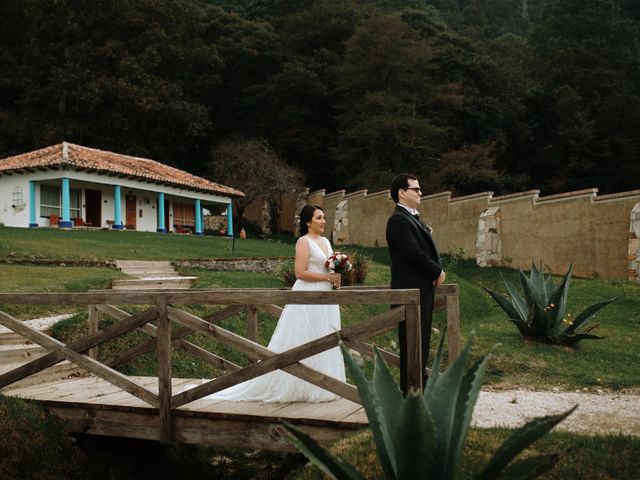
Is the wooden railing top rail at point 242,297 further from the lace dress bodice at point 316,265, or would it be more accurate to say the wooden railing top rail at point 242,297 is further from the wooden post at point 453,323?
the wooden post at point 453,323

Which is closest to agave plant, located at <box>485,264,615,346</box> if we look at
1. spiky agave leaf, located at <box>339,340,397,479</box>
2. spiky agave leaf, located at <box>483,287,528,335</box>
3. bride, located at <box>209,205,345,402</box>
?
spiky agave leaf, located at <box>483,287,528,335</box>

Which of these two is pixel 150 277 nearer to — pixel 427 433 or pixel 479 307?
pixel 479 307

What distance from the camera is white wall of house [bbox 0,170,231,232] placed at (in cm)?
3105

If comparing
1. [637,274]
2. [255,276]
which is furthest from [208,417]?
[637,274]

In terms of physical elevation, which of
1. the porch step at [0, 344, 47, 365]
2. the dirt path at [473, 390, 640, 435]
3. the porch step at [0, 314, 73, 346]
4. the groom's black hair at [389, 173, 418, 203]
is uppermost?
the groom's black hair at [389, 173, 418, 203]

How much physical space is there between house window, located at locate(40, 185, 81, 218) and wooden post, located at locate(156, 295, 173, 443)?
94.6ft

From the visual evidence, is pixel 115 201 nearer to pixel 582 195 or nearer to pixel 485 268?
pixel 485 268

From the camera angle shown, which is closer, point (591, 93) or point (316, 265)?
point (316, 265)

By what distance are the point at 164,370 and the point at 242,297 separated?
3.10 ft

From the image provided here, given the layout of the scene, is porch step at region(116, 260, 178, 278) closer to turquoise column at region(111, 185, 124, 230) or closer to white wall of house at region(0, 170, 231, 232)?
white wall of house at region(0, 170, 231, 232)

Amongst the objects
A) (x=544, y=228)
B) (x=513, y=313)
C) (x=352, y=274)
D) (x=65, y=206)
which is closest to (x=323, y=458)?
(x=513, y=313)

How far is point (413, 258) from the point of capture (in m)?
5.65

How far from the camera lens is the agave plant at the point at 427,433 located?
321 centimetres

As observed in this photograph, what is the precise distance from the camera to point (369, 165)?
39.1 metres
